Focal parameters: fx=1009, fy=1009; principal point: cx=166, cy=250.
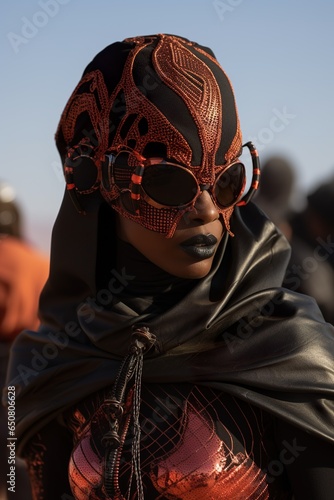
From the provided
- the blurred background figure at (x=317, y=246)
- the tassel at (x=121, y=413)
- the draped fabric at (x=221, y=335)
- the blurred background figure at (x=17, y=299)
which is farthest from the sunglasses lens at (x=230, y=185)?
the blurred background figure at (x=17, y=299)

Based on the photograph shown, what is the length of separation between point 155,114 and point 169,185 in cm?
18

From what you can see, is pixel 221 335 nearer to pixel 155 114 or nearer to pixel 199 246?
pixel 199 246

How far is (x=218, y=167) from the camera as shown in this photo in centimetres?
253

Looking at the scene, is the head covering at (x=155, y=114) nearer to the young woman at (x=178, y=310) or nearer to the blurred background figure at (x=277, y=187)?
the young woman at (x=178, y=310)

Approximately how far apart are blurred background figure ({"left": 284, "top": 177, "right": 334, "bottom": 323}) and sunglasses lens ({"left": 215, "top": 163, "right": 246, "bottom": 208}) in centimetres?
283

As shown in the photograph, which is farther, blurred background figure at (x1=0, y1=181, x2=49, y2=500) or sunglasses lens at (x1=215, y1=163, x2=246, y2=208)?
blurred background figure at (x1=0, y1=181, x2=49, y2=500)

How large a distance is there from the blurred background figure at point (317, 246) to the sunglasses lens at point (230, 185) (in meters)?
2.83

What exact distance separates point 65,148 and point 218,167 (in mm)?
519

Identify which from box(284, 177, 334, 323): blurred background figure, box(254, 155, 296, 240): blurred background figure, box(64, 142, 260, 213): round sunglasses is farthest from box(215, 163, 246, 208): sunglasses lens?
box(254, 155, 296, 240): blurred background figure

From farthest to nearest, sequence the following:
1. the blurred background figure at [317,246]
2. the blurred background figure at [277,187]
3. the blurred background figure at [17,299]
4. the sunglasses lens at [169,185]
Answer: the blurred background figure at [277,187] → the blurred background figure at [317,246] → the blurred background figure at [17,299] → the sunglasses lens at [169,185]

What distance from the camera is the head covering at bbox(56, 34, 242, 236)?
2.51 m

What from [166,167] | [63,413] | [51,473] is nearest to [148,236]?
[166,167]

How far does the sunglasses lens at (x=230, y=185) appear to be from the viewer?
8.32ft

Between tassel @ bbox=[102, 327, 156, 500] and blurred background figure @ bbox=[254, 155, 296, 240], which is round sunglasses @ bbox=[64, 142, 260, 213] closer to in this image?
tassel @ bbox=[102, 327, 156, 500]
